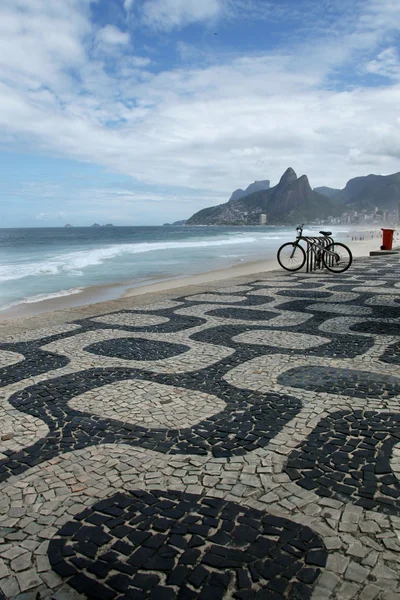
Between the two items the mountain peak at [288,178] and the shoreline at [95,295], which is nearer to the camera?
the shoreline at [95,295]

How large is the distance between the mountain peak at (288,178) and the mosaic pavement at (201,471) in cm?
16537

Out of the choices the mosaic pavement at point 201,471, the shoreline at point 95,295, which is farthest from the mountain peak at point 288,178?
the mosaic pavement at point 201,471

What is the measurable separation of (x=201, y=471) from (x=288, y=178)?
17056 centimetres

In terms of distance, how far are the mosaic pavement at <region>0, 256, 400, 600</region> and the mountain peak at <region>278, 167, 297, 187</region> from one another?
165 meters

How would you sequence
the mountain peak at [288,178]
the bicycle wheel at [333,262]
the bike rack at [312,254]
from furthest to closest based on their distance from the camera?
the mountain peak at [288,178] < the bicycle wheel at [333,262] < the bike rack at [312,254]

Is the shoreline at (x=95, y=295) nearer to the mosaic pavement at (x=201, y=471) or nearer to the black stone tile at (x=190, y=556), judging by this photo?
the mosaic pavement at (x=201, y=471)

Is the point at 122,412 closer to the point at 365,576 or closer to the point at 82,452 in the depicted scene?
the point at 82,452

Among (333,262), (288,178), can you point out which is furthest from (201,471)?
(288,178)

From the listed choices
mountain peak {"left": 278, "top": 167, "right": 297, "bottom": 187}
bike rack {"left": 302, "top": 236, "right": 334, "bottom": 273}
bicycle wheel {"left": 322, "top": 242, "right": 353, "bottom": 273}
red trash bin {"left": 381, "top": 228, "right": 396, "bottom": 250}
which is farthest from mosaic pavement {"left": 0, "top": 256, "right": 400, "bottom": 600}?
mountain peak {"left": 278, "top": 167, "right": 297, "bottom": 187}

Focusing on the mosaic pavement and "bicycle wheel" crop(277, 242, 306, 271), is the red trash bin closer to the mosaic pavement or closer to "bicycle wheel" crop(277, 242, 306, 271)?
"bicycle wheel" crop(277, 242, 306, 271)

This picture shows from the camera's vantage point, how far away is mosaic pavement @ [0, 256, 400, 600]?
1650 mm

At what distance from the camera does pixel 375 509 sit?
1.98 metres

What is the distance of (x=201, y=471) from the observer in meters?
2.28

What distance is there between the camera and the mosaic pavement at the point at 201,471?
5.41 ft
